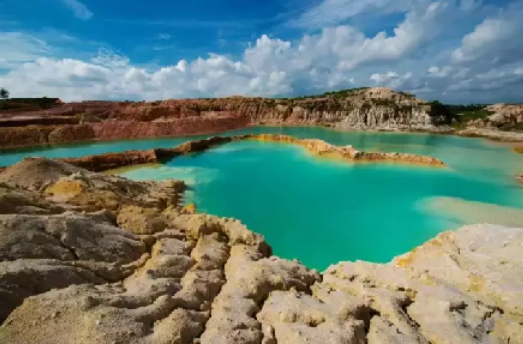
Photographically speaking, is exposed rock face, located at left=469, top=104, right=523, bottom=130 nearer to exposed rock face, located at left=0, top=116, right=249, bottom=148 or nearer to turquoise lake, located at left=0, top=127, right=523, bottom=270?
turquoise lake, located at left=0, top=127, right=523, bottom=270

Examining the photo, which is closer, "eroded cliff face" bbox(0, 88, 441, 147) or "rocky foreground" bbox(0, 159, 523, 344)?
"rocky foreground" bbox(0, 159, 523, 344)

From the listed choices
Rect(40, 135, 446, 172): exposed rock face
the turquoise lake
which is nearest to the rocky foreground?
the turquoise lake

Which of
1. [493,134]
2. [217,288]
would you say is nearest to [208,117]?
[493,134]

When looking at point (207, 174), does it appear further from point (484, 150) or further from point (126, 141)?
point (484, 150)

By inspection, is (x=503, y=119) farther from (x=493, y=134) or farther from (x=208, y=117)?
(x=208, y=117)

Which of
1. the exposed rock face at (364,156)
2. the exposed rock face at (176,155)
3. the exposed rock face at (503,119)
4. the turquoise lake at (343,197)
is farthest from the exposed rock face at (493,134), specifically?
the exposed rock face at (176,155)

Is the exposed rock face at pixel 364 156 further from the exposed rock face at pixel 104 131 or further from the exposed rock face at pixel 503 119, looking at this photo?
the exposed rock face at pixel 503 119
